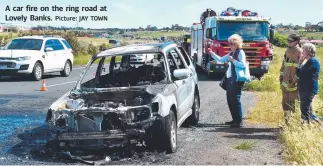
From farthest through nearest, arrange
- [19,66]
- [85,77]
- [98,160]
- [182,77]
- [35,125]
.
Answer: [19,66] < [35,125] < [85,77] < [182,77] < [98,160]

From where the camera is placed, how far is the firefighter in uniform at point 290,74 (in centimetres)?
867

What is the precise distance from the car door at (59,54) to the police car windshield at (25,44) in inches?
41.4

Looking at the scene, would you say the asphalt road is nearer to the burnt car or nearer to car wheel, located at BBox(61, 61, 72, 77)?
the burnt car

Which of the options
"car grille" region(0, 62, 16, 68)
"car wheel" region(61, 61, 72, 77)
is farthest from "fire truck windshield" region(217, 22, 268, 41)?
"car grille" region(0, 62, 16, 68)

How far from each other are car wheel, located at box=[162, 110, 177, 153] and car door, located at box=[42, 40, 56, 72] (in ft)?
44.0

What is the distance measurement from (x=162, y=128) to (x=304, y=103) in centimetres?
280

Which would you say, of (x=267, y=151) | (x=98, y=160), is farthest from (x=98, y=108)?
(x=267, y=151)

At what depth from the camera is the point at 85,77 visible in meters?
8.50

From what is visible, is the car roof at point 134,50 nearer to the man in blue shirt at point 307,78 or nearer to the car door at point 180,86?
the car door at point 180,86

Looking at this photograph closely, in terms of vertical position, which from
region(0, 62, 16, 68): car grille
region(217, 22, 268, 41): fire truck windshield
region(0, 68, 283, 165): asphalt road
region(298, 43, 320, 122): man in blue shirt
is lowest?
region(0, 68, 283, 165): asphalt road

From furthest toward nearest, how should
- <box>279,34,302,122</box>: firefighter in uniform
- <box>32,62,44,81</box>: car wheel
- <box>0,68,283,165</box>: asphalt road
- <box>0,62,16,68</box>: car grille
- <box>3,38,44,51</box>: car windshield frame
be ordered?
1. <box>3,38,44,51</box>: car windshield frame
2. <box>32,62,44,81</box>: car wheel
3. <box>0,62,16,68</box>: car grille
4. <box>279,34,302,122</box>: firefighter in uniform
5. <box>0,68,283,165</box>: asphalt road

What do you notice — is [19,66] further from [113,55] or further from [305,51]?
[305,51]

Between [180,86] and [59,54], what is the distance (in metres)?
13.7

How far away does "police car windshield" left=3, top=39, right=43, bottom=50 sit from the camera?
19750 mm
